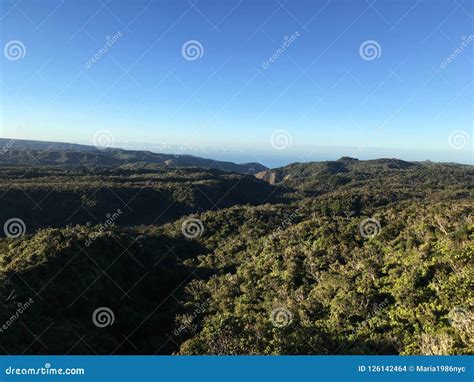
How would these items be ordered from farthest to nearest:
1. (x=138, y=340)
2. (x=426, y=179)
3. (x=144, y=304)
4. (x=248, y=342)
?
(x=426, y=179)
(x=144, y=304)
(x=138, y=340)
(x=248, y=342)

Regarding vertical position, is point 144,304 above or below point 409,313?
below

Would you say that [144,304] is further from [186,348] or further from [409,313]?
[409,313]

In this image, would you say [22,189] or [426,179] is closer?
[22,189]

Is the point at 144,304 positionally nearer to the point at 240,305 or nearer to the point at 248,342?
the point at 240,305

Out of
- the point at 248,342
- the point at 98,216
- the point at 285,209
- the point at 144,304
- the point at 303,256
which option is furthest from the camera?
the point at 98,216

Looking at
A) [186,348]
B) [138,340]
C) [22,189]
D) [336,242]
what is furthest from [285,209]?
[22,189]

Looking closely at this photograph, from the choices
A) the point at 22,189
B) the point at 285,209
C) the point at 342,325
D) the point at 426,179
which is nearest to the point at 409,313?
the point at 342,325

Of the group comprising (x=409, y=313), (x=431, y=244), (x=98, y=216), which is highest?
(x=431, y=244)

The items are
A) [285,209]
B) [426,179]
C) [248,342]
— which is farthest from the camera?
[426,179]

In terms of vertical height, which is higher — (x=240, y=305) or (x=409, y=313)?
(x=409, y=313)
